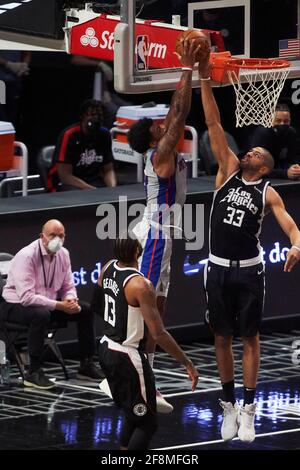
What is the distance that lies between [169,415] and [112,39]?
328cm

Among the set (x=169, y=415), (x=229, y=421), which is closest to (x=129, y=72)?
(x=229, y=421)

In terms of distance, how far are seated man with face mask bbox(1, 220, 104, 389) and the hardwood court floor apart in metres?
0.43

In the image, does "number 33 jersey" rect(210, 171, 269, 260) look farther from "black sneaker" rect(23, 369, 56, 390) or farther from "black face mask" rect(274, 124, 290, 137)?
"black face mask" rect(274, 124, 290, 137)

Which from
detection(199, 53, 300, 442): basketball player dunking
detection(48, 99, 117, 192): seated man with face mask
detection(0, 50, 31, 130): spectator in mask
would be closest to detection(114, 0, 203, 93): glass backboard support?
detection(199, 53, 300, 442): basketball player dunking

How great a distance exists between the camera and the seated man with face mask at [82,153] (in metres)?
17.0

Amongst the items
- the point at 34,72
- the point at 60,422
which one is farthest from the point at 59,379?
the point at 34,72

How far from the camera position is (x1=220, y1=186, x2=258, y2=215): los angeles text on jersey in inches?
498

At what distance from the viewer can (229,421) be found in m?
12.9

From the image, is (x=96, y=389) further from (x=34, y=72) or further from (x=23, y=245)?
(x=34, y=72)

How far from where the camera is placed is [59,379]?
15.5 m

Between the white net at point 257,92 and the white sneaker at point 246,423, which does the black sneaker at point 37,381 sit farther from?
the white net at point 257,92

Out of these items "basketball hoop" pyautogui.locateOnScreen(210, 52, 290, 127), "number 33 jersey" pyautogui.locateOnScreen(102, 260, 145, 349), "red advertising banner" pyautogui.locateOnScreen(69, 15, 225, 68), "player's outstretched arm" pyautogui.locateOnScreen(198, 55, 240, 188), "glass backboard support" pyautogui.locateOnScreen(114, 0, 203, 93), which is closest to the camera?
"number 33 jersey" pyautogui.locateOnScreen(102, 260, 145, 349)

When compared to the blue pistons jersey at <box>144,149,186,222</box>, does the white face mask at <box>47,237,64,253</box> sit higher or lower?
lower

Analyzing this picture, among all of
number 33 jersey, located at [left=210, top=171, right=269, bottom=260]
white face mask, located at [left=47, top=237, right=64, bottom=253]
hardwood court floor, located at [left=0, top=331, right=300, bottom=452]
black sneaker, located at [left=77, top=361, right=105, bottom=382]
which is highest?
number 33 jersey, located at [left=210, top=171, right=269, bottom=260]
